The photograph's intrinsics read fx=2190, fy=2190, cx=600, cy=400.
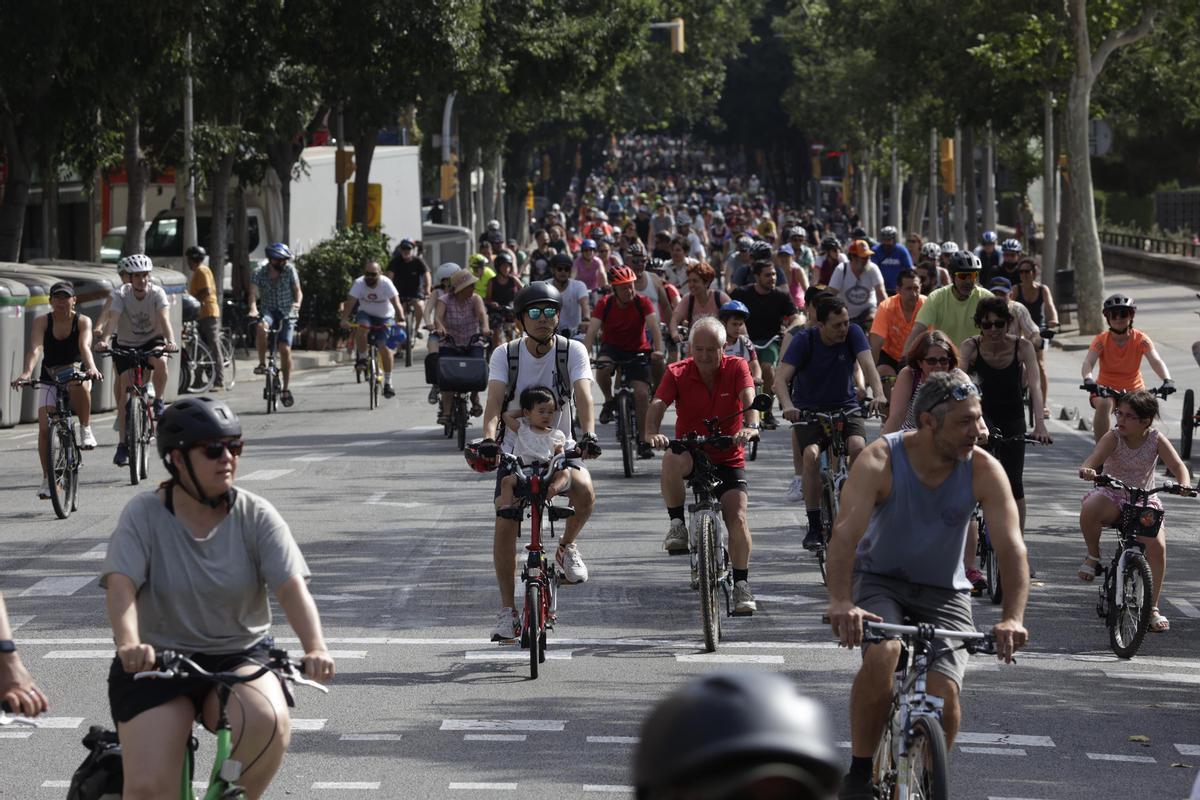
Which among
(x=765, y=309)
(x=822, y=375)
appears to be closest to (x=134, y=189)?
(x=765, y=309)

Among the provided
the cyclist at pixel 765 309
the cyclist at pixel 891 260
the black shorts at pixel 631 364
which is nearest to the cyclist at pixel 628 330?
the black shorts at pixel 631 364

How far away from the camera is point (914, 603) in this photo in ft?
22.6

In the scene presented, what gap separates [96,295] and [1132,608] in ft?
51.0

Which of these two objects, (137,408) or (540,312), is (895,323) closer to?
(137,408)

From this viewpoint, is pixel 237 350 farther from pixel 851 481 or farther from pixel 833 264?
pixel 851 481

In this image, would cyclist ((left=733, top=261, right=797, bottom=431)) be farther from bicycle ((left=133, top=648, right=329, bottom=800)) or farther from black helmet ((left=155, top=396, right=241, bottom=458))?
bicycle ((left=133, top=648, right=329, bottom=800))

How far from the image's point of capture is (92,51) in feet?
84.1

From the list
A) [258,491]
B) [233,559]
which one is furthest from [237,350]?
[233,559]

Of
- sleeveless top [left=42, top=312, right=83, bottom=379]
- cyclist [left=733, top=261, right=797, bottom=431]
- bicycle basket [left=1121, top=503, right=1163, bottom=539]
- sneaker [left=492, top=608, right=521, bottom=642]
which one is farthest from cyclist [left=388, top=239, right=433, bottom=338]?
sneaker [left=492, top=608, right=521, bottom=642]

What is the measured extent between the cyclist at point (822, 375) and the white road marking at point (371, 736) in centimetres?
462

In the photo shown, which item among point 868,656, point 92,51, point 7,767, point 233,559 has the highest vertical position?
point 92,51

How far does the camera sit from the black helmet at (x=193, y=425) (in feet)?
18.5

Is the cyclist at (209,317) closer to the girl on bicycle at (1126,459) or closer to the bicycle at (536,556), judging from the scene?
the girl on bicycle at (1126,459)

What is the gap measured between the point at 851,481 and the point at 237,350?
91.2ft
